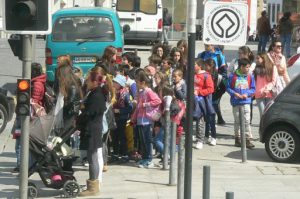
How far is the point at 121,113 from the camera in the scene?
42.1ft

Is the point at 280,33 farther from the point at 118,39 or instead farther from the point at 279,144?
the point at 279,144

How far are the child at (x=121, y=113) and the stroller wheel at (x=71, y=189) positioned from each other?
2314 mm

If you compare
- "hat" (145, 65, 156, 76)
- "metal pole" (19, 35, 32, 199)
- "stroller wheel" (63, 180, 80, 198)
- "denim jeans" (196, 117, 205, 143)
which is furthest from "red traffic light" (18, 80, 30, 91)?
"denim jeans" (196, 117, 205, 143)

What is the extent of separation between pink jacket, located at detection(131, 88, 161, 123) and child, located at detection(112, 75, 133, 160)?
0.34m

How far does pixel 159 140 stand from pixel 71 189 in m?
2.50

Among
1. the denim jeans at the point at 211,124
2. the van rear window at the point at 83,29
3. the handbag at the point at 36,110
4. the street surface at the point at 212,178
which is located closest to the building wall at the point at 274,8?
the van rear window at the point at 83,29

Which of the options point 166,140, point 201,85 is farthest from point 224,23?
point 201,85

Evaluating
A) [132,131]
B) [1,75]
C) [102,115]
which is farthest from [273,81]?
[1,75]

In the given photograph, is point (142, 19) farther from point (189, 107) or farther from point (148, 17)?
point (189, 107)

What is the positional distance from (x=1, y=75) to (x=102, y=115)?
13.7m

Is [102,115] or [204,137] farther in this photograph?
[204,137]

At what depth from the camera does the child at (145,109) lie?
1241cm

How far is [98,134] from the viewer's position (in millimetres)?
10609

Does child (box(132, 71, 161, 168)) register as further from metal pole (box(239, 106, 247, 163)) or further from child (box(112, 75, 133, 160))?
metal pole (box(239, 106, 247, 163))
